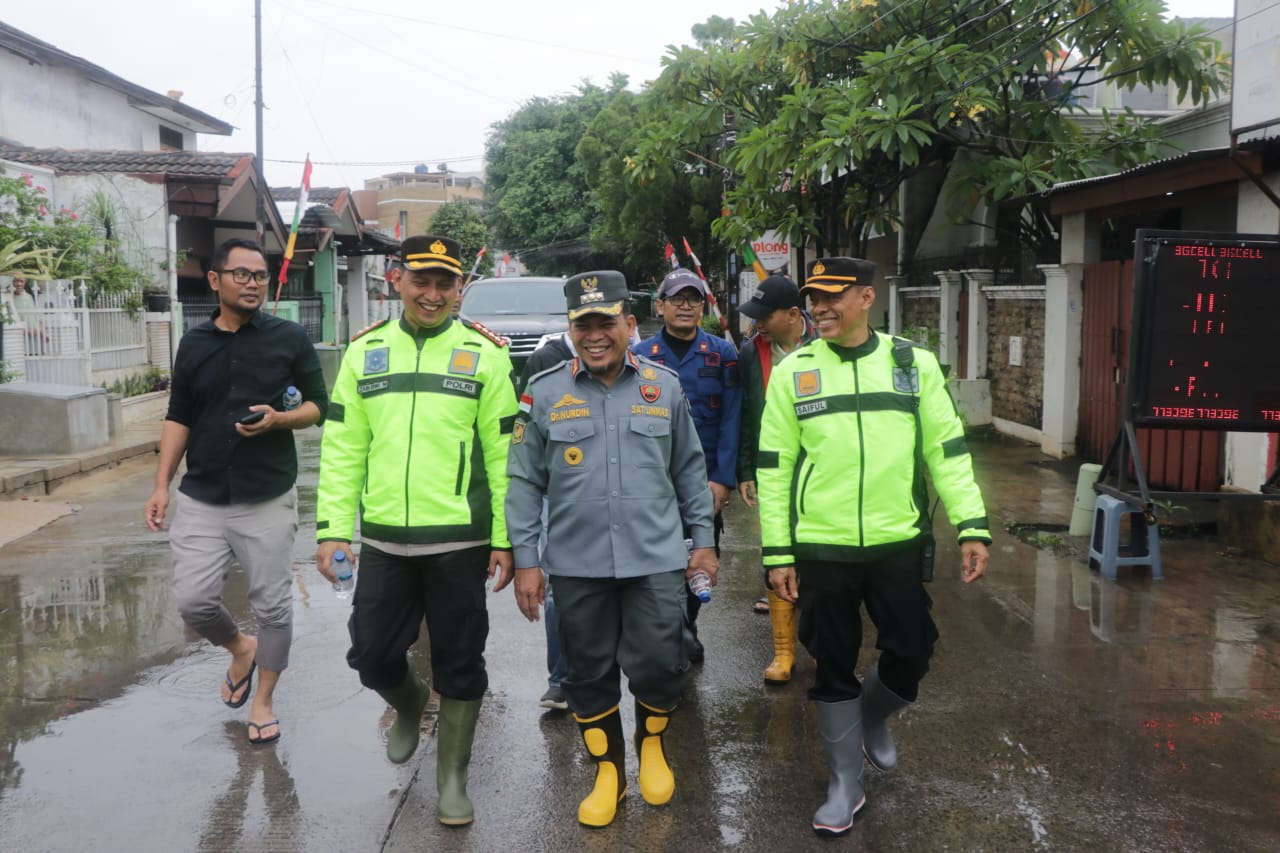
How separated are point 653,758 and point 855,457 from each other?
4.12 feet

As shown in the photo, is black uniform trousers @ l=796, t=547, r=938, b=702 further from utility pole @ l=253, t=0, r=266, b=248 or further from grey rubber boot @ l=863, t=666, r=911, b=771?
utility pole @ l=253, t=0, r=266, b=248

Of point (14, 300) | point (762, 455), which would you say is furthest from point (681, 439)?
point (14, 300)

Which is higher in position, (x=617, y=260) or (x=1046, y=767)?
(x=617, y=260)

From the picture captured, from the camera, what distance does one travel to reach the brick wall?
43.9 feet

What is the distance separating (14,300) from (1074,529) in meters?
11.2

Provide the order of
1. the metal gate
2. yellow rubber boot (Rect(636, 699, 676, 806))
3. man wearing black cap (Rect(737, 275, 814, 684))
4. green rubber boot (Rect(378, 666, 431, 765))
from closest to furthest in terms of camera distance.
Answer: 1. yellow rubber boot (Rect(636, 699, 676, 806))
2. green rubber boot (Rect(378, 666, 431, 765))
3. man wearing black cap (Rect(737, 275, 814, 684))
4. the metal gate

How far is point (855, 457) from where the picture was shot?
3.83 m

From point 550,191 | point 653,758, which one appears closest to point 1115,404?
point 653,758

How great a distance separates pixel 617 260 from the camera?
43781 millimetres

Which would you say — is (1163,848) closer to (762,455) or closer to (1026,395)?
(762,455)

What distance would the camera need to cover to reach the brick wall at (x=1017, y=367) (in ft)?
43.9

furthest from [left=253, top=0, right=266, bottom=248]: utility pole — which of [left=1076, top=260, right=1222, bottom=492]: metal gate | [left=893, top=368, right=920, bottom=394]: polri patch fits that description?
[left=893, top=368, right=920, bottom=394]: polri patch

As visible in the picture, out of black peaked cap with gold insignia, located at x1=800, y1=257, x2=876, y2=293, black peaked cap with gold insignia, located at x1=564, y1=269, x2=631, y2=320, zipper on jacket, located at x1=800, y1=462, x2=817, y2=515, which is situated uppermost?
black peaked cap with gold insignia, located at x1=800, y1=257, x2=876, y2=293

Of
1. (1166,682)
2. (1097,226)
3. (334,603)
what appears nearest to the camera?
(1166,682)
